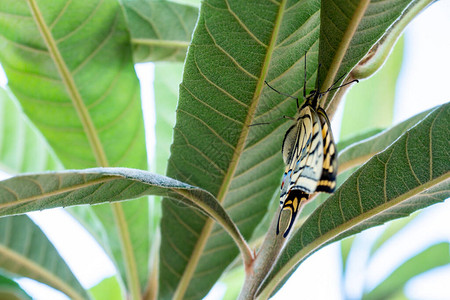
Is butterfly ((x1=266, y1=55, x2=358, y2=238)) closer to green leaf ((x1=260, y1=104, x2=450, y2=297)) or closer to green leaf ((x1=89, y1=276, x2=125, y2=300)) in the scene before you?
green leaf ((x1=260, y1=104, x2=450, y2=297))

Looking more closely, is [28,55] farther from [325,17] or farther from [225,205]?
[325,17]

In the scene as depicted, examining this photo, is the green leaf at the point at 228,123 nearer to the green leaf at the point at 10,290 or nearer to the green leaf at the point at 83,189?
the green leaf at the point at 83,189

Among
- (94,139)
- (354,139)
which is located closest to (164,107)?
(94,139)

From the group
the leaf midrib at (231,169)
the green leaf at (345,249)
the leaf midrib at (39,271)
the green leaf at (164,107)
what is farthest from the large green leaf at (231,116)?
the green leaf at (345,249)

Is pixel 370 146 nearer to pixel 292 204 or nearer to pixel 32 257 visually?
pixel 292 204

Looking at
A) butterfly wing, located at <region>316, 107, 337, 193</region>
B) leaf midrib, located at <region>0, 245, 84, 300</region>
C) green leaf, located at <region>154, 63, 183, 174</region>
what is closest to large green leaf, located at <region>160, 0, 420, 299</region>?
butterfly wing, located at <region>316, 107, 337, 193</region>

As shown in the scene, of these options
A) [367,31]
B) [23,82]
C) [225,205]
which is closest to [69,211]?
[23,82]
